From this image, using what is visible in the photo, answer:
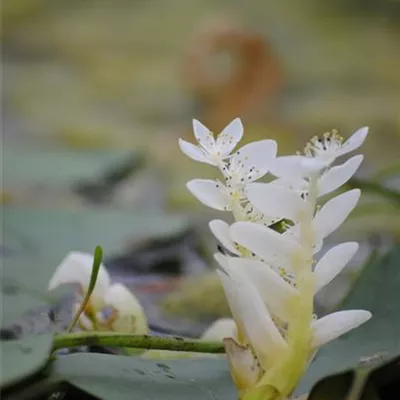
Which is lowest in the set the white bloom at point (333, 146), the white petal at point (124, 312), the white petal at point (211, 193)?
the white bloom at point (333, 146)

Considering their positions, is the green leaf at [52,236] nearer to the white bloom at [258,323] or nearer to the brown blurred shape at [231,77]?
the white bloom at [258,323]

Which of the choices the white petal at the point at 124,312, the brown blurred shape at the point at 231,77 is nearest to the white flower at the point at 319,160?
the white petal at the point at 124,312

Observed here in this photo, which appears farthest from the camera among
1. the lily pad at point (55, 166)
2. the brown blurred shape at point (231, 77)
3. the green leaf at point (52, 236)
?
the brown blurred shape at point (231, 77)

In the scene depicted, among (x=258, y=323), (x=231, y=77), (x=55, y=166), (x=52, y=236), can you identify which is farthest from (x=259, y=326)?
(x=231, y=77)

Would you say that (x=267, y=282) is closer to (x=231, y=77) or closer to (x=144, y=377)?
(x=144, y=377)

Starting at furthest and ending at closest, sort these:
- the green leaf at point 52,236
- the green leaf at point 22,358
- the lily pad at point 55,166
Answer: the lily pad at point 55,166 < the green leaf at point 52,236 < the green leaf at point 22,358

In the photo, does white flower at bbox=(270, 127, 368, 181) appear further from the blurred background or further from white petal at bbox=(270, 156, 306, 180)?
the blurred background
